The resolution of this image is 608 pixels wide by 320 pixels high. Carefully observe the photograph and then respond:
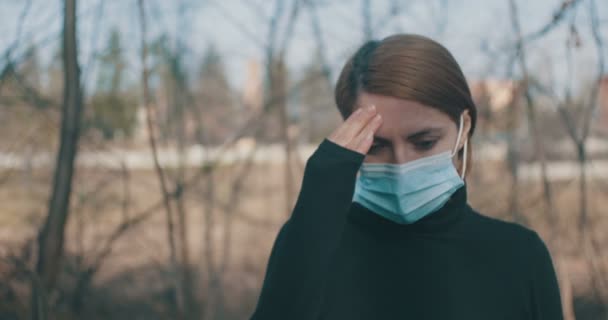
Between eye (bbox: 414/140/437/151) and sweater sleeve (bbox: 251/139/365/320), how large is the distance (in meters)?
0.27

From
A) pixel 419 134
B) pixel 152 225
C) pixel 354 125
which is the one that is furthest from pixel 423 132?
pixel 152 225

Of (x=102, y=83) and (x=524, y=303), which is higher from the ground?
(x=102, y=83)

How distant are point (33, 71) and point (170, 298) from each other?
216 centimetres

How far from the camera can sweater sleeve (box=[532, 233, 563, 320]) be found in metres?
→ 1.37

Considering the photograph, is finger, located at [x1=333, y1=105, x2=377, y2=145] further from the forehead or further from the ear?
the ear

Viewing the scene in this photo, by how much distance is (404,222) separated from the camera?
1.47 m

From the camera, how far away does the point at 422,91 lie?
1386 mm

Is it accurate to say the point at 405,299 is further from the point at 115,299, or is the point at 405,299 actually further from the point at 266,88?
the point at 115,299

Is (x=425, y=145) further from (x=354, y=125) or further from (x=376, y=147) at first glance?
(x=354, y=125)

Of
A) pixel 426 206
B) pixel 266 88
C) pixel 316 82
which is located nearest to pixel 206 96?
pixel 266 88

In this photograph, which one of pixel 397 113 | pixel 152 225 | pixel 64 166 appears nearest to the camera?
pixel 397 113

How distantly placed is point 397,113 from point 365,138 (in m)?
0.14

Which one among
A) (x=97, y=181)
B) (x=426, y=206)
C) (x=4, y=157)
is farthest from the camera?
(x=97, y=181)

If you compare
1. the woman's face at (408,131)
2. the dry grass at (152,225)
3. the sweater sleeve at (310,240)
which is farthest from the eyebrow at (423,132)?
the dry grass at (152,225)
